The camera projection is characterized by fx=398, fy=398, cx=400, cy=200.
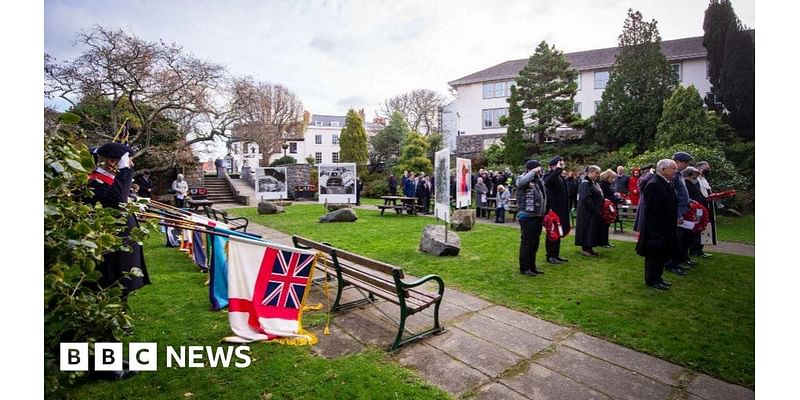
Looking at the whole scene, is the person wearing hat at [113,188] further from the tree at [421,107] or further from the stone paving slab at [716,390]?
the tree at [421,107]

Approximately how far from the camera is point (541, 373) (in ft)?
8.85

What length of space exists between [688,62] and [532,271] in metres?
7.45

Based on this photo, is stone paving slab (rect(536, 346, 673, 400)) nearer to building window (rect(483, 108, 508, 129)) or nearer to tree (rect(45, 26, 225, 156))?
tree (rect(45, 26, 225, 156))

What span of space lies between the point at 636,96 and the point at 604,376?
1653 cm

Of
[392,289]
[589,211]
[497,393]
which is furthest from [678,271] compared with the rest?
[392,289]

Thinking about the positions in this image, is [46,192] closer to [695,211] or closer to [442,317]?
[442,317]

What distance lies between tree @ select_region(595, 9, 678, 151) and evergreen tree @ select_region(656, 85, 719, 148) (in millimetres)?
981

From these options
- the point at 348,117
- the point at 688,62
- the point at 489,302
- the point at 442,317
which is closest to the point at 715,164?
the point at 688,62

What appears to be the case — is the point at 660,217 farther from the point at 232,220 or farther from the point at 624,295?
the point at 232,220

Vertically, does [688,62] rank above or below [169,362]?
above

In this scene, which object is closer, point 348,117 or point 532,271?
point 532,271

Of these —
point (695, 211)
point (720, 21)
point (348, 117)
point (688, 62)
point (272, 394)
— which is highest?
point (348, 117)

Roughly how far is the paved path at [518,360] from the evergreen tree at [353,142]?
21.8 metres

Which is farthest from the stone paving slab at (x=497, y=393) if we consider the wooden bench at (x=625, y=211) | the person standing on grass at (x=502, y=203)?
the person standing on grass at (x=502, y=203)
